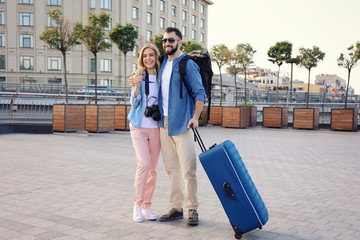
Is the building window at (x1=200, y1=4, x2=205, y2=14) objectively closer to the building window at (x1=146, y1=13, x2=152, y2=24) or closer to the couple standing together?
the building window at (x1=146, y1=13, x2=152, y2=24)

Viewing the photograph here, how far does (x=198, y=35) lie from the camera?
6775 centimetres

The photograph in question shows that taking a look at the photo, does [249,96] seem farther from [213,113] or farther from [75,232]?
[75,232]

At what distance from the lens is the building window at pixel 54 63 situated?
48031mm

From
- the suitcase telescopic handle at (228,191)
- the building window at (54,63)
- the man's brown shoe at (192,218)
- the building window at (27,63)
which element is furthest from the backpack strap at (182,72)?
the building window at (27,63)

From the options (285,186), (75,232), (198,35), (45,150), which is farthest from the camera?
(198,35)

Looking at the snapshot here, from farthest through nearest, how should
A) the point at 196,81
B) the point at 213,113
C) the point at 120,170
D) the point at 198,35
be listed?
the point at 198,35 < the point at 213,113 < the point at 120,170 < the point at 196,81

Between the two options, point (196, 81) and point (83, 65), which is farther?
point (83, 65)

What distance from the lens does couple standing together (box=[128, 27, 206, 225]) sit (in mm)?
3852

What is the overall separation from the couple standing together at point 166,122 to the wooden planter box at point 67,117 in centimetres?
1069

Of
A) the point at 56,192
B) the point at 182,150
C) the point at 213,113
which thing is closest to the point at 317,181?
the point at 182,150

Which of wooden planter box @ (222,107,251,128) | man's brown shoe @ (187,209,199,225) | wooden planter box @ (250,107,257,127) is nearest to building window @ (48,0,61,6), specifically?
wooden planter box @ (222,107,251,128)

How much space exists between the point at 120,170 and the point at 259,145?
580 centimetres

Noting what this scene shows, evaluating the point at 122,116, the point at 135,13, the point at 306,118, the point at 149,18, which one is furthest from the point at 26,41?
the point at 306,118

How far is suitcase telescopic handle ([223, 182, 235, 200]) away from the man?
19.8 inches
